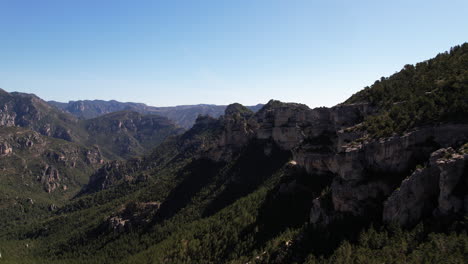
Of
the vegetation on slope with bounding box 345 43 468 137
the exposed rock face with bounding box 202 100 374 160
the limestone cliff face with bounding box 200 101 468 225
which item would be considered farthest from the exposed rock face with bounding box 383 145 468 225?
the exposed rock face with bounding box 202 100 374 160

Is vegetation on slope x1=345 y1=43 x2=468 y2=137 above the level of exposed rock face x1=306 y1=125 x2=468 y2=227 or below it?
above

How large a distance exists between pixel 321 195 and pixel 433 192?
78.9ft

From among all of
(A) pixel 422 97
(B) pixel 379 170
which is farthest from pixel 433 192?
(A) pixel 422 97

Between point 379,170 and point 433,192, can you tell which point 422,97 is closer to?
point 379,170

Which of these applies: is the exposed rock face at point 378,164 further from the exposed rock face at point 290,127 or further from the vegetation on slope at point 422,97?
the exposed rock face at point 290,127

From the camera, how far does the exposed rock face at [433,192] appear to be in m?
48.5

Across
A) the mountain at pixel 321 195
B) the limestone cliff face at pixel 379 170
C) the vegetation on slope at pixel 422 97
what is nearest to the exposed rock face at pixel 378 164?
the limestone cliff face at pixel 379 170

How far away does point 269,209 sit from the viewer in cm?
8938

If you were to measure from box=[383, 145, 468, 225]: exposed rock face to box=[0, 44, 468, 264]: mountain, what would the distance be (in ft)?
0.51

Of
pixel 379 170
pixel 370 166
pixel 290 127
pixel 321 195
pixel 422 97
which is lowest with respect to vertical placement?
pixel 321 195

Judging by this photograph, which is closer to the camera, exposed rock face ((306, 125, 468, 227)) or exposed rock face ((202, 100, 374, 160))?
exposed rock face ((306, 125, 468, 227))

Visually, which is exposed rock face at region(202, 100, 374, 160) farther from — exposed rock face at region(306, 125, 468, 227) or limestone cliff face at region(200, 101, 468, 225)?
exposed rock face at region(306, 125, 468, 227)

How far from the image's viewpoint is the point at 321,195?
→ 73.2 m

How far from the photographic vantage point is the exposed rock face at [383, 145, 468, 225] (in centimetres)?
4853
